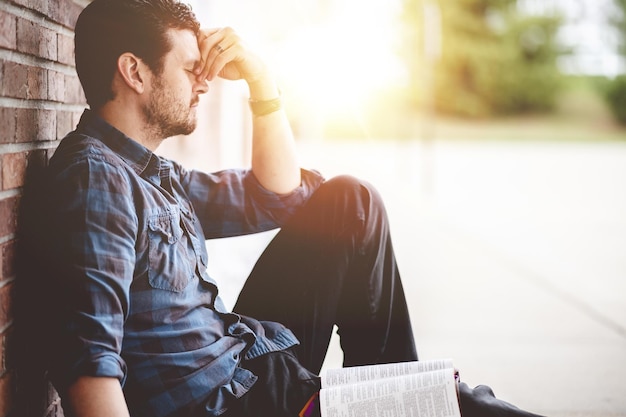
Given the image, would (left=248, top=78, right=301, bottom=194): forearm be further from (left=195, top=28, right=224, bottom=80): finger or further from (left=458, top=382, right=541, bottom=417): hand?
(left=458, top=382, right=541, bottom=417): hand

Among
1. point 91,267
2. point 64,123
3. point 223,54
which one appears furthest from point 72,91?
point 91,267

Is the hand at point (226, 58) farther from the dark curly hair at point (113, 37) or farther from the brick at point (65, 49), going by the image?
the brick at point (65, 49)

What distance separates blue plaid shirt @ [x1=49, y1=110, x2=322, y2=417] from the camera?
1.37 m

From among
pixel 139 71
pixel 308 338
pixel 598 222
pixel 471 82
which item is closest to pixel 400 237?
pixel 598 222

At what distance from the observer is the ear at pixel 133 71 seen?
168 cm

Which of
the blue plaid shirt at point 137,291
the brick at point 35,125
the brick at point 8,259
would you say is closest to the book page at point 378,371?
the blue plaid shirt at point 137,291

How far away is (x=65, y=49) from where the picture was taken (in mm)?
1917

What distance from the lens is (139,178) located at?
1.61 m

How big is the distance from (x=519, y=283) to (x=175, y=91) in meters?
3.51

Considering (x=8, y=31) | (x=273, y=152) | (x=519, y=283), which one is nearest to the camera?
(x=8, y=31)

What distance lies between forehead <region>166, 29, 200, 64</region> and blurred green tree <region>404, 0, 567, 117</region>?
103ft

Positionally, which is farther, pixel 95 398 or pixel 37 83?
pixel 37 83

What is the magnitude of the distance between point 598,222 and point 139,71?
656 cm

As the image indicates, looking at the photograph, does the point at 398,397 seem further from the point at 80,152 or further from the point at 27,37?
the point at 27,37
